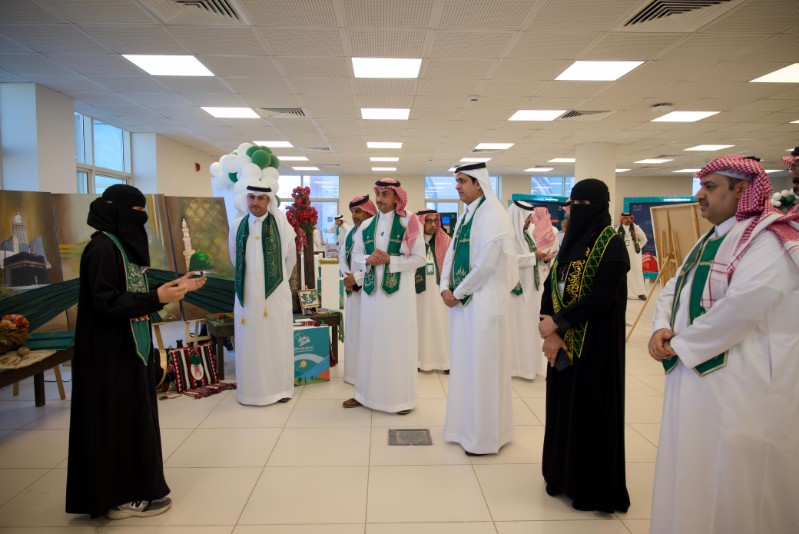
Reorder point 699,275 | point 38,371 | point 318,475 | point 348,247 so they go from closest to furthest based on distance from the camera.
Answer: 1. point 699,275
2. point 318,475
3. point 38,371
4. point 348,247

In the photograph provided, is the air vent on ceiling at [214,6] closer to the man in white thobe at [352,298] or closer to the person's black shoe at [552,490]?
the man in white thobe at [352,298]

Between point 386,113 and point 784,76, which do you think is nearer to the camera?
point 784,76

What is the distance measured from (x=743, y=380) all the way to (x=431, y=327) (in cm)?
369

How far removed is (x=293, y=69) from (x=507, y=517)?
5.51 metres

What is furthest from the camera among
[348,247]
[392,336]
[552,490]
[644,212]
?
[644,212]

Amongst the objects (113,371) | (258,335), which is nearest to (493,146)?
(258,335)

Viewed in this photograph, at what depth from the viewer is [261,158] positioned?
15.0ft

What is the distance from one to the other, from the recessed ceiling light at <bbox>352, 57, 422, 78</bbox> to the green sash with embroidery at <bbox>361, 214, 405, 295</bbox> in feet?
8.67

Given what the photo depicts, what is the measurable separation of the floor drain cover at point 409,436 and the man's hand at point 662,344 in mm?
1880

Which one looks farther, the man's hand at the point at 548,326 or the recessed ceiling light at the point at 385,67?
the recessed ceiling light at the point at 385,67

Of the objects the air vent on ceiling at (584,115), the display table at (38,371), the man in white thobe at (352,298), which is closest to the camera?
the display table at (38,371)

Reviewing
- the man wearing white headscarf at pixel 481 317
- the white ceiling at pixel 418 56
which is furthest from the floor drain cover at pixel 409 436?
the white ceiling at pixel 418 56

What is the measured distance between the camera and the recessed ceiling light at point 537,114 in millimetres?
8258

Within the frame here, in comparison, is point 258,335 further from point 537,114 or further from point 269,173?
point 537,114
